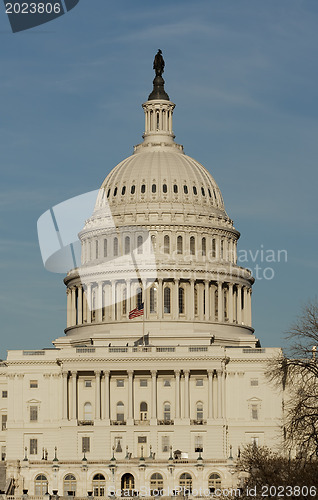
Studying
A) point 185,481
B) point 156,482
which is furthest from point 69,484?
point 185,481

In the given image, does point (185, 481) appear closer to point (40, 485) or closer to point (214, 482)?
point (214, 482)

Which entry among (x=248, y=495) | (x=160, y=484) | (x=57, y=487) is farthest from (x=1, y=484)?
(x=248, y=495)

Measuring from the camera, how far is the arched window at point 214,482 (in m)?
181

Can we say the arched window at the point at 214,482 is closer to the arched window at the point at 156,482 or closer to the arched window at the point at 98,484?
the arched window at the point at 156,482

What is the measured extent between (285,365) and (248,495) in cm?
1179

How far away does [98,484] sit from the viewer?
184 meters

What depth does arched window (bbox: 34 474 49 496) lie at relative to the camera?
183 m

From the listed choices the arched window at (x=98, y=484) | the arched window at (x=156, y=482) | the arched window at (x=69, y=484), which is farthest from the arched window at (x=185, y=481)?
the arched window at (x=69, y=484)

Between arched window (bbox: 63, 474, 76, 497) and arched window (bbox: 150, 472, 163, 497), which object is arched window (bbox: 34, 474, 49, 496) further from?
arched window (bbox: 150, 472, 163, 497)

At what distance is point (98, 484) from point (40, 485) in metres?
6.81

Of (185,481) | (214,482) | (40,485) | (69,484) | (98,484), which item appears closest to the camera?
(214,482)

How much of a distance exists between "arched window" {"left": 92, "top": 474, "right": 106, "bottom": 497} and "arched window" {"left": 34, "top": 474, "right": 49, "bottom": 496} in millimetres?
5582

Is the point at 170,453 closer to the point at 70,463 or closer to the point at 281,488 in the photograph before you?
the point at 70,463

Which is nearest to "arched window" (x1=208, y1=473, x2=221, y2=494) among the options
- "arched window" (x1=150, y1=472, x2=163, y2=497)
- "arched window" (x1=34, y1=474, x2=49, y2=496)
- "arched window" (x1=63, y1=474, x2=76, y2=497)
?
"arched window" (x1=150, y1=472, x2=163, y2=497)
